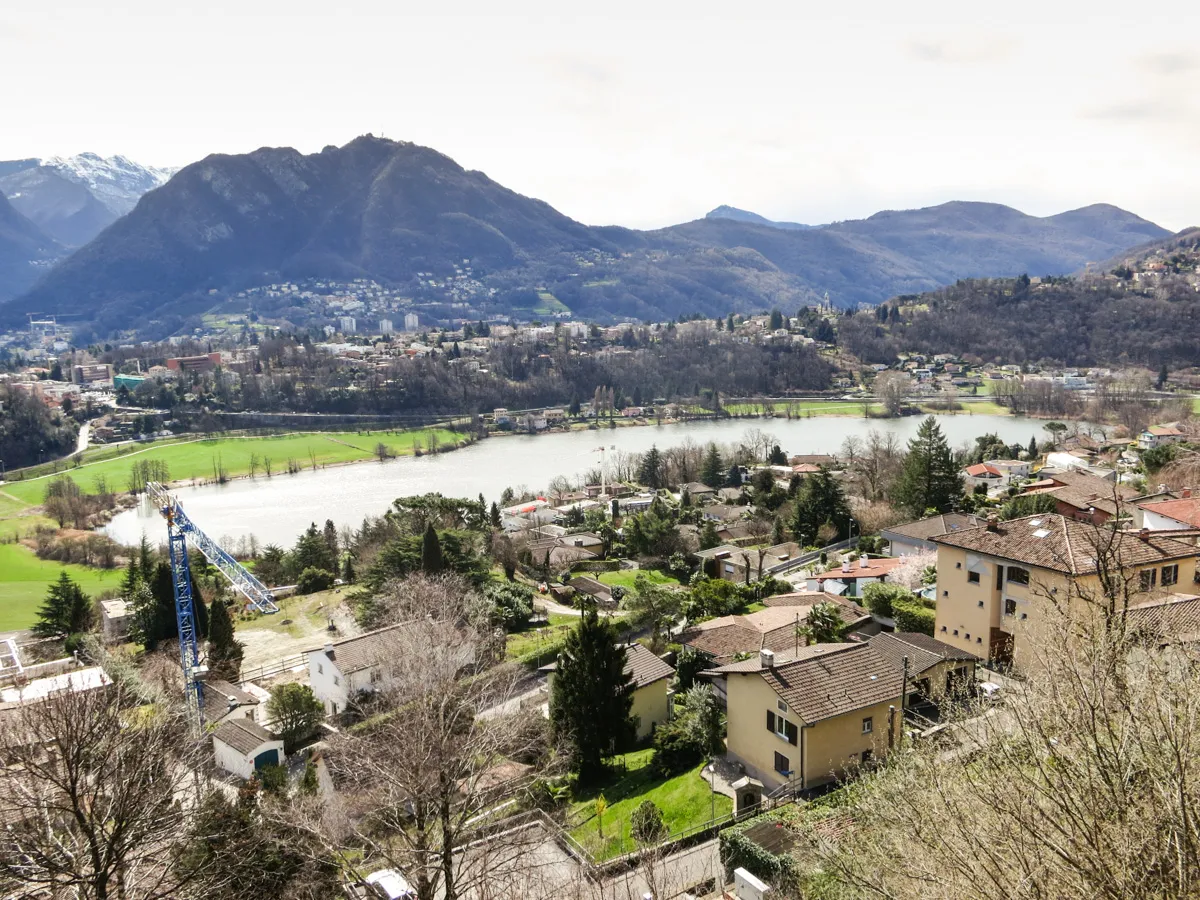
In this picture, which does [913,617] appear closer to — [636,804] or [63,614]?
[636,804]

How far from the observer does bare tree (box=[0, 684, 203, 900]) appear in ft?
17.1

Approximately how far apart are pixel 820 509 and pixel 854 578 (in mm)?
6966

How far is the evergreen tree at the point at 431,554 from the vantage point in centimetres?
1672

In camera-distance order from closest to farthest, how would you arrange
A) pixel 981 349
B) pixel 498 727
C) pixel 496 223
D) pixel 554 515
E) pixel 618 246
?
pixel 498 727
pixel 554 515
pixel 981 349
pixel 496 223
pixel 618 246

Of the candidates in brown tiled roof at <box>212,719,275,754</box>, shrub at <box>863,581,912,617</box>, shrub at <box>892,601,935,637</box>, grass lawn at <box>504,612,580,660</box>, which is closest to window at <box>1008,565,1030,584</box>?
shrub at <box>892,601,935,637</box>

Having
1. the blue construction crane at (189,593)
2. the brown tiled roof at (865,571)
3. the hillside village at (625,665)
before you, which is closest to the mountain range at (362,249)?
the blue construction crane at (189,593)

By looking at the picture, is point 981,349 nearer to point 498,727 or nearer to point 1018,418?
point 1018,418

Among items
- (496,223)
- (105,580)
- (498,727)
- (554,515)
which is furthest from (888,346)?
(496,223)

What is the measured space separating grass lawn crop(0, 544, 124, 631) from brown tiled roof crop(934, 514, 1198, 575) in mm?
22264

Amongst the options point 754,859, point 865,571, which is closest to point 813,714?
point 754,859

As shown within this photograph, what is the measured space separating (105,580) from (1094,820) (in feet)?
92.4

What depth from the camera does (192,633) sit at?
14.7 meters

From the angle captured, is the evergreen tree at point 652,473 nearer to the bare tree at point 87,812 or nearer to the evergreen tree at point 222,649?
the evergreen tree at point 222,649

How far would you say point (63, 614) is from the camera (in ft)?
58.5
